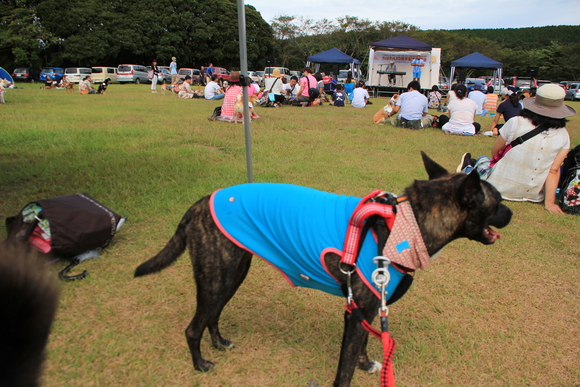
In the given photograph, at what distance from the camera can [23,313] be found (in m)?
1.25

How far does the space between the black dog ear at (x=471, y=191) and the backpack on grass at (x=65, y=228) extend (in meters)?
3.27

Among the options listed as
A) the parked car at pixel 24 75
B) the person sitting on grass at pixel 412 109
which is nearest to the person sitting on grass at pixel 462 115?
the person sitting on grass at pixel 412 109

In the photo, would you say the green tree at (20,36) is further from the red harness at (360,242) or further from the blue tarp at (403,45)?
the red harness at (360,242)


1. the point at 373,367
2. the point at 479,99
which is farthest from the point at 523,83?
the point at 373,367

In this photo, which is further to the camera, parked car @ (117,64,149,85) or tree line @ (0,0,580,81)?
tree line @ (0,0,580,81)

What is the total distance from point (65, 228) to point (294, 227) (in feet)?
→ 8.50

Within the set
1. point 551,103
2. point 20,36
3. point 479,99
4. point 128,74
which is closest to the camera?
point 551,103

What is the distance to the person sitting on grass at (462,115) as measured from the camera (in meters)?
11.9

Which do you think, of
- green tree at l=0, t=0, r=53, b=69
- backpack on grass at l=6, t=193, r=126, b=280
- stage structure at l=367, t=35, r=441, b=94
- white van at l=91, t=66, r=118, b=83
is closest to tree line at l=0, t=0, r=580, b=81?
green tree at l=0, t=0, r=53, b=69

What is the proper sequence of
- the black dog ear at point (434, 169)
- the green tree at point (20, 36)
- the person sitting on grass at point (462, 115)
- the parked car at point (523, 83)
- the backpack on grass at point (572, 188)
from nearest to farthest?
the black dog ear at point (434, 169)
the backpack on grass at point (572, 188)
the person sitting on grass at point (462, 115)
the parked car at point (523, 83)
the green tree at point (20, 36)

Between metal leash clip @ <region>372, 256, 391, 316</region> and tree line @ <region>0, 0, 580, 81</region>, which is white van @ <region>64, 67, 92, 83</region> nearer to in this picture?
tree line @ <region>0, 0, 580, 81</region>

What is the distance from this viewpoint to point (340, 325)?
124 inches

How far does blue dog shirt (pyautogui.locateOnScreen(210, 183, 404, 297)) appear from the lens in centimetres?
212

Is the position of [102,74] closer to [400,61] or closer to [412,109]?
[400,61]
